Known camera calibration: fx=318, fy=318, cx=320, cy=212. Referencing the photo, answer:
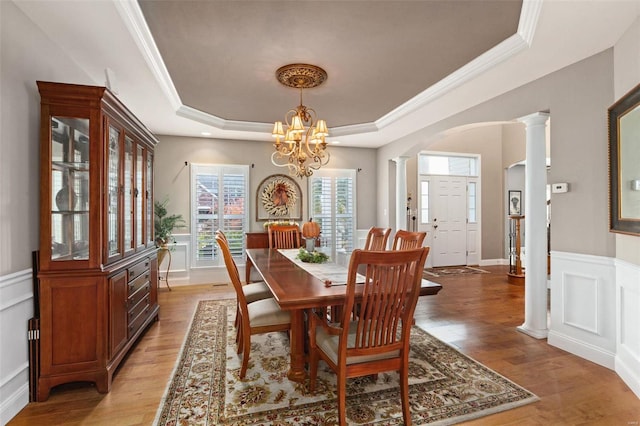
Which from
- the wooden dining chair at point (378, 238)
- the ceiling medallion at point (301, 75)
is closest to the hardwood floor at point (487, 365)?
the wooden dining chair at point (378, 238)

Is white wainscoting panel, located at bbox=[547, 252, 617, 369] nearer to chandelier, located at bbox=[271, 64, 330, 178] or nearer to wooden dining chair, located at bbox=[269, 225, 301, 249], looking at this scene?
chandelier, located at bbox=[271, 64, 330, 178]

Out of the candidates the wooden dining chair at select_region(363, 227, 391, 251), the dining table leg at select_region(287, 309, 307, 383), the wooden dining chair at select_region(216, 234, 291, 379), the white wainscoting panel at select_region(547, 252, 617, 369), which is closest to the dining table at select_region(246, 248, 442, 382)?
the dining table leg at select_region(287, 309, 307, 383)

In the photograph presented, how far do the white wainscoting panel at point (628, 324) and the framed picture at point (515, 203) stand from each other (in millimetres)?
5409

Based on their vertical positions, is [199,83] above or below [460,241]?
above

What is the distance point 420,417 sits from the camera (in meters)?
1.92

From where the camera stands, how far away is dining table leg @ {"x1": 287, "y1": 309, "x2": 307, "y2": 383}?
2264 mm

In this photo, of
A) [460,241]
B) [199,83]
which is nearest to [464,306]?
[460,241]

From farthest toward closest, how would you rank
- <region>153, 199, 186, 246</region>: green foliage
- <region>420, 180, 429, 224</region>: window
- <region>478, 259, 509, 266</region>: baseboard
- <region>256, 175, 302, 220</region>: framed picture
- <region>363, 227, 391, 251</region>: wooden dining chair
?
<region>478, 259, 509, 266</region>: baseboard → <region>420, 180, 429, 224</region>: window → <region>256, 175, 302, 220</region>: framed picture → <region>153, 199, 186, 246</region>: green foliage → <region>363, 227, 391, 251</region>: wooden dining chair

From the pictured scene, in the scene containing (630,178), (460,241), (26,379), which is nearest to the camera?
(26,379)

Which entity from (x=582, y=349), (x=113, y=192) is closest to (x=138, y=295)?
(x=113, y=192)

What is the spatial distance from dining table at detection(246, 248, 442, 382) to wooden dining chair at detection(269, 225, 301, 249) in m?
1.50

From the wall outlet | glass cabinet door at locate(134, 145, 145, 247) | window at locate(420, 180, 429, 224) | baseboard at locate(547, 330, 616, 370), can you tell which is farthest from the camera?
window at locate(420, 180, 429, 224)

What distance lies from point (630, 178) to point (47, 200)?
4.05m

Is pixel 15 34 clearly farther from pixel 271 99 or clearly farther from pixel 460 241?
pixel 460 241
